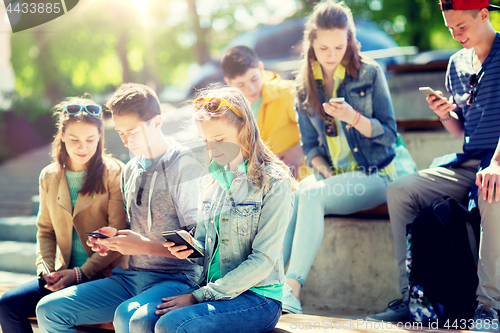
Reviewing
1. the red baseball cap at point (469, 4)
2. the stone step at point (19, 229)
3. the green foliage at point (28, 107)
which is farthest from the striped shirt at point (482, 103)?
the green foliage at point (28, 107)

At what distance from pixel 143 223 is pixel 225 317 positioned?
804mm

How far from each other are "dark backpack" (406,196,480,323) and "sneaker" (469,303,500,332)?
0.33ft

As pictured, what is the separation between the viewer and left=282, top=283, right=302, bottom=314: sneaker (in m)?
2.35

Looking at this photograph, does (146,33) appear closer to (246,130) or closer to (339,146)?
(339,146)

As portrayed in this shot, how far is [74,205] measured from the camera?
103 inches

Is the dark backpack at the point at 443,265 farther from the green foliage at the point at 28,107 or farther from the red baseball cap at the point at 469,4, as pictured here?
the green foliage at the point at 28,107

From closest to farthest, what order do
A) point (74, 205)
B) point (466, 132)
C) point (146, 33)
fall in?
point (74, 205)
point (466, 132)
point (146, 33)

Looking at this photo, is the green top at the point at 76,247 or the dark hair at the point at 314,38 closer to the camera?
the green top at the point at 76,247

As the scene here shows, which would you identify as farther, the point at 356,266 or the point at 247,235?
the point at 356,266

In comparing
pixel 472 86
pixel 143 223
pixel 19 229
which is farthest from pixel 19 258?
pixel 472 86

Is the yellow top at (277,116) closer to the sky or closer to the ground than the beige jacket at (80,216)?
closer to the sky

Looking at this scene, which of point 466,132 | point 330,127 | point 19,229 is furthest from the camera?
point 19,229

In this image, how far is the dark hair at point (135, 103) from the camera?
92.0 inches

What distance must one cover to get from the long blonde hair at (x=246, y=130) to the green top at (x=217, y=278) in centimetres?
28
